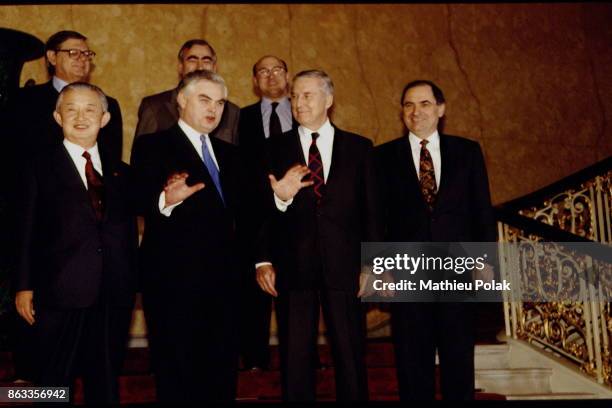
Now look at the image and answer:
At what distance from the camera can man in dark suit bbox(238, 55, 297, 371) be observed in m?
3.98

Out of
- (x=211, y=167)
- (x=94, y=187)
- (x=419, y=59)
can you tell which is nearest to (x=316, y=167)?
(x=211, y=167)

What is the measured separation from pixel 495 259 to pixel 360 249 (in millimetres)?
633

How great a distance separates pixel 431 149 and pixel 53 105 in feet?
6.39

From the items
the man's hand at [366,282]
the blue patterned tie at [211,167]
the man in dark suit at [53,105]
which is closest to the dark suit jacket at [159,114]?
the man in dark suit at [53,105]

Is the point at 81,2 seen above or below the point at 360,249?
above

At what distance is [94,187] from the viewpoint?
3.09 m

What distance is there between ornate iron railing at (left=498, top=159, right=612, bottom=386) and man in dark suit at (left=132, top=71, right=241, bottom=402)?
92.9 inches

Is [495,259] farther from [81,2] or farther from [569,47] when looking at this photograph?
[569,47]

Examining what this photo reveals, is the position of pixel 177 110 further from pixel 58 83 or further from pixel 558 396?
pixel 558 396

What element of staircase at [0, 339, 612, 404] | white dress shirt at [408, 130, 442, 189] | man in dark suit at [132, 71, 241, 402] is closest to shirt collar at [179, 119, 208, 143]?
man in dark suit at [132, 71, 241, 402]

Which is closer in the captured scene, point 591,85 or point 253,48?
point 253,48

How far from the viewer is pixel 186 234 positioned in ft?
10.1

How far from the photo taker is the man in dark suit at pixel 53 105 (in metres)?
3.83

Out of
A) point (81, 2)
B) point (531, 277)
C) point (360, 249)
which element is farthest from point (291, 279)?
point (81, 2)
